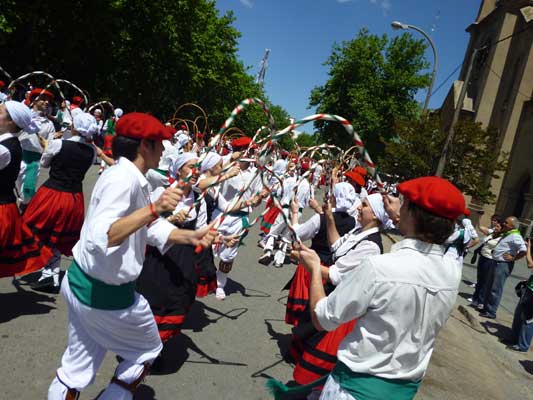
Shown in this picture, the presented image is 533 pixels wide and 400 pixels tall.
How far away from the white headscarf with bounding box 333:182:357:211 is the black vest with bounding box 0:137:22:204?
10.6 ft

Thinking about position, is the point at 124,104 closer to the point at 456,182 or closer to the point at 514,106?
the point at 456,182

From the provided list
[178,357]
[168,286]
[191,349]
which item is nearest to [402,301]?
[168,286]

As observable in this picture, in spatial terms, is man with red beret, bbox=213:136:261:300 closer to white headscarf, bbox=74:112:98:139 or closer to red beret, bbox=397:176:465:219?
white headscarf, bbox=74:112:98:139

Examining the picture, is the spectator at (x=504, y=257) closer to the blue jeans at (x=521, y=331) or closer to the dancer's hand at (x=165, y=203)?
the blue jeans at (x=521, y=331)

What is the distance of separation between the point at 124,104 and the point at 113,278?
2862 centimetres

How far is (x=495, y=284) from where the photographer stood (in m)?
7.91

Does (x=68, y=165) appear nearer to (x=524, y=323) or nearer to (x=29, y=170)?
(x=29, y=170)

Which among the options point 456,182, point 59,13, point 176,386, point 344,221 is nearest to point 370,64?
point 456,182

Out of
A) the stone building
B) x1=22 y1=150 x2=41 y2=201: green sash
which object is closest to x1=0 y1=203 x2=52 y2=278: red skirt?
x1=22 y1=150 x2=41 y2=201: green sash

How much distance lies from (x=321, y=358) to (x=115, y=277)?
1.58 metres

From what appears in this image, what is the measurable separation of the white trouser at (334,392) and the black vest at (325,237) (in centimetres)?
256

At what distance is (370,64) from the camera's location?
33.0m

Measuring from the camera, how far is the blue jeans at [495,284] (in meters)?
7.82

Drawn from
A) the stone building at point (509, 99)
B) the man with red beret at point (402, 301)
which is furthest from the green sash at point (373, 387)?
the stone building at point (509, 99)
